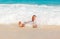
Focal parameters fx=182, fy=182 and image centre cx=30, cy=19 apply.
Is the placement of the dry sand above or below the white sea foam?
below

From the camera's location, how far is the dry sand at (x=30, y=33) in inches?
97.9

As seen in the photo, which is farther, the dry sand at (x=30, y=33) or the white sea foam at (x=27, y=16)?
the white sea foam at (x=27, y=16)

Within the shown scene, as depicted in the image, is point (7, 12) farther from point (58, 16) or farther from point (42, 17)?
point (58, 16)

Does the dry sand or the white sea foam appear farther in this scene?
the white sea foam

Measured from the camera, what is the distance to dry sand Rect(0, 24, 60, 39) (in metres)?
2.49

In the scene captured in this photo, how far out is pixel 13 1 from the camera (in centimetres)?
471

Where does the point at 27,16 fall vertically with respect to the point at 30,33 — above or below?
above

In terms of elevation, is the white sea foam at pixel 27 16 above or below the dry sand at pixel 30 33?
above

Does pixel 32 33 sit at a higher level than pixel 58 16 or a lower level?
lower

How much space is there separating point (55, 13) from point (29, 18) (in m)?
0.62

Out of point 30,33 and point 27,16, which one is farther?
point 27,16

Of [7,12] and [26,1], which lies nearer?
[7,12]

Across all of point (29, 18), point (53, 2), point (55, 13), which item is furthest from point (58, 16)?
point (53, 2)

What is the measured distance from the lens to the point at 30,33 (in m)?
2.53
